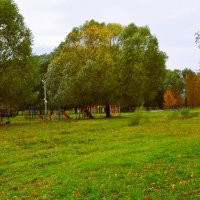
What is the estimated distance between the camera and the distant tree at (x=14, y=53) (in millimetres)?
44844

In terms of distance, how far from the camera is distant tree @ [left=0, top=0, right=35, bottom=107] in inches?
1766

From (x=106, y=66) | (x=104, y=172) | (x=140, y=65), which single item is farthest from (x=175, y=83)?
(x=104, y=172)

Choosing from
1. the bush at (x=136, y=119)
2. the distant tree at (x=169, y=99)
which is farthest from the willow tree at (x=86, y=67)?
the distant tree at (x=169, y=99)

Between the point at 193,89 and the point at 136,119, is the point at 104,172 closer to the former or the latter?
the point at 136,119

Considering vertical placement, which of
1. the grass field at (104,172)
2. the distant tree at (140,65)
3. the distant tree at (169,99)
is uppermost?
the distant tree at (140,65)

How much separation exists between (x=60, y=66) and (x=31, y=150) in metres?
37.6

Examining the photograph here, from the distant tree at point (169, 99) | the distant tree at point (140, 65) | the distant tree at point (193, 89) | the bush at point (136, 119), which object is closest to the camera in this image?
the bush at point (136, 119)

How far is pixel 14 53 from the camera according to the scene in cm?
4691

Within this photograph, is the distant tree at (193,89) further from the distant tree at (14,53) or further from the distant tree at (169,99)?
the distant tree at (14,53)

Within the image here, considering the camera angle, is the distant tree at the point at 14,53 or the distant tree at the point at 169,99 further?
the distant tree at the point at 169,99

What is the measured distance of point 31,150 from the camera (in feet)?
75.5

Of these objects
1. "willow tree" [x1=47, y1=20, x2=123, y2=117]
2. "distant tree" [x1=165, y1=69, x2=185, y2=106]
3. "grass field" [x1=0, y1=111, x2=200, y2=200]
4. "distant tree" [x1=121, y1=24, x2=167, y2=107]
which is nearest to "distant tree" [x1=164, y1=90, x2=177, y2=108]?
"distant tree" [x1=165, y1=69, x2=185, y2=106]

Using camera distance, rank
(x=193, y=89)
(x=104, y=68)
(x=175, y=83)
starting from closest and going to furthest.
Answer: (x=104, y=68)
(x=193, y=89)
(x=175, y=83)

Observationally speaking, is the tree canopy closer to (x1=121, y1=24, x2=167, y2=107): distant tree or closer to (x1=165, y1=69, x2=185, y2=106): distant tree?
(x1=121, y1=24, x2=167, y2=107): distant tree
